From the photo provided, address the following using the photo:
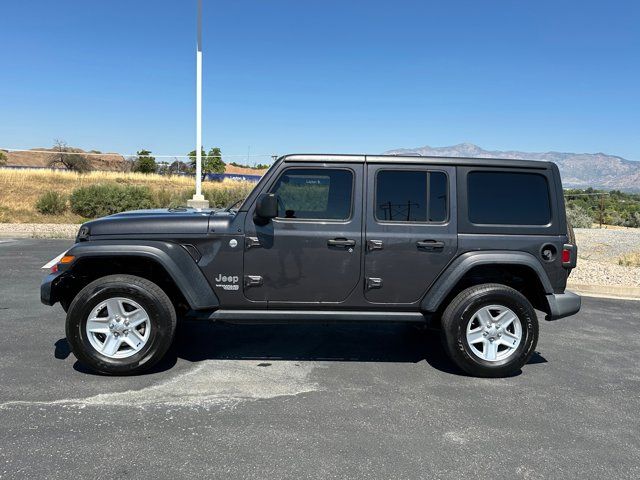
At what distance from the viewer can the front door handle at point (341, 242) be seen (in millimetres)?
4449

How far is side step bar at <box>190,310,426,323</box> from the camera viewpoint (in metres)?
4.47

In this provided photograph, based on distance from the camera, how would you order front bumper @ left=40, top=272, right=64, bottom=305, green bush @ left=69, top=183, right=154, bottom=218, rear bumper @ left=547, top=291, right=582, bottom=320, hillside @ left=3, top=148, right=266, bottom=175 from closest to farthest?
1. front bumper @ left=40, top=272, right=64, bottom=305
2. rear bumper @ left=547, top=291, right=582, bottom=320
3. green bush @ left=69, top=183, right=154, bottom=218
4. hillside @ left=3, top=148, right=266, bottom=175

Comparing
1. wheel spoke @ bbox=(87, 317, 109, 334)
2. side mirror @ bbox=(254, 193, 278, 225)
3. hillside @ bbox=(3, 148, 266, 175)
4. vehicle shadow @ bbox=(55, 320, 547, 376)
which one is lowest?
vehicle shadow @ bbox=(55, 320, 547, 376)

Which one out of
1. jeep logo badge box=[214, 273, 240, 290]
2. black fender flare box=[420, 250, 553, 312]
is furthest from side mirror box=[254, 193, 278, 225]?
black fender flare box=[420, 250, 553, 312]

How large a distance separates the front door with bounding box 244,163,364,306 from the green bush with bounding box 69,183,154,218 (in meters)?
18.2

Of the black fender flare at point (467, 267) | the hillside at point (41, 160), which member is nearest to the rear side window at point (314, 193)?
the black fender flare at point (467, 267)

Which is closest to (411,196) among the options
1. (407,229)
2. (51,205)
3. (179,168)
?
(407,229)

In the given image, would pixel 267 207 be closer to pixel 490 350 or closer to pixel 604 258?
pixel 490 350

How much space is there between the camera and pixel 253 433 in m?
3.38

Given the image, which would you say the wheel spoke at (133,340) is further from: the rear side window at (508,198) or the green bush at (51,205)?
the green bush at (51,205)

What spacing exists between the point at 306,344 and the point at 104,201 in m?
18.4

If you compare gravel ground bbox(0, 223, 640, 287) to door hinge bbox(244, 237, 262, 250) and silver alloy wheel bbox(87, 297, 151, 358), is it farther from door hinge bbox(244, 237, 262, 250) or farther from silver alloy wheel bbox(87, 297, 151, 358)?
silver alloy wheel bbox(87, 297, 151, 358)

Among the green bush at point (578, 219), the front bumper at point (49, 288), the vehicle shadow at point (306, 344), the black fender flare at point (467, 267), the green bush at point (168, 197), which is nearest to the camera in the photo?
the front bumper at point (49, 288)

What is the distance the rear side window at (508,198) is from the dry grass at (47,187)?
64.1 feet
